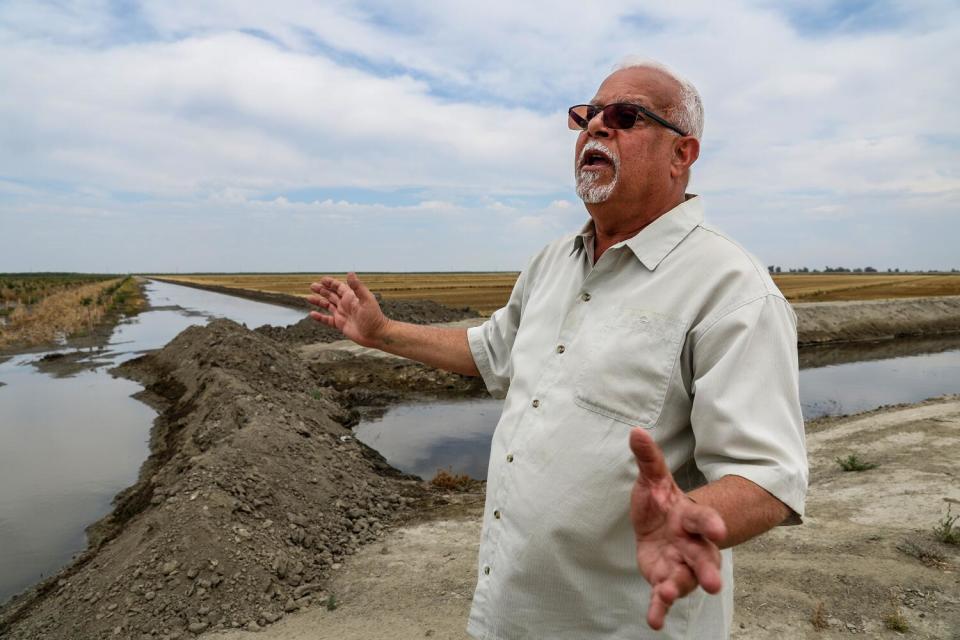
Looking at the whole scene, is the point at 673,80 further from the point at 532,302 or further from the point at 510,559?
the point at 510,559

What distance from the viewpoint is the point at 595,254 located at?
214cm

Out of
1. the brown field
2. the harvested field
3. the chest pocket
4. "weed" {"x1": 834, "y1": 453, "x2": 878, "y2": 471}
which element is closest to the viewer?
the chest pocket

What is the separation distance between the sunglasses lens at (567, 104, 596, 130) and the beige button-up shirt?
0.47 meters

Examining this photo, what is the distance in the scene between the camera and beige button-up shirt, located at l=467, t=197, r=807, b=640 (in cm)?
151

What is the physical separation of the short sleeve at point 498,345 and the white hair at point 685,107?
32.7 inches

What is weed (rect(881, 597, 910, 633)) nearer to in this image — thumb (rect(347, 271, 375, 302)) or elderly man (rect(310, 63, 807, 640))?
elderly man (rect(310, 63, 807, 640))

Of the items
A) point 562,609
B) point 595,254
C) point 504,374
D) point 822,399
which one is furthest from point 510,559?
point 822,399

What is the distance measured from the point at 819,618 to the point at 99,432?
12147 millimetres

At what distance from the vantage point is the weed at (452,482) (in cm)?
884

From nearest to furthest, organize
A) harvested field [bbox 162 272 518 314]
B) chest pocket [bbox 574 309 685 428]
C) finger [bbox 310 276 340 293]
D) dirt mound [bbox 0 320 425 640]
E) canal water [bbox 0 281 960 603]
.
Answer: chest pocket [bbox 574 309 685 428] → finger [bbox 310 276 340 293] → dirt mound [bbox 0 320 425 640] → canal water [bbox 0 281 960 603] → harvested field [bbox 162 272 518 314]

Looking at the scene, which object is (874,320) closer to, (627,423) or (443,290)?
(627,423)

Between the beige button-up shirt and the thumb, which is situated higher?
the thumb

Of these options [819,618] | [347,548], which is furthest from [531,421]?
[347,548]

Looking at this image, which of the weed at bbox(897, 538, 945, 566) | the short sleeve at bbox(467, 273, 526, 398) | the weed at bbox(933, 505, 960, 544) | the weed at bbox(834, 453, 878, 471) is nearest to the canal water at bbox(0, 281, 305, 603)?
the short sleeve at bbox(467, 273, 526, 398)
